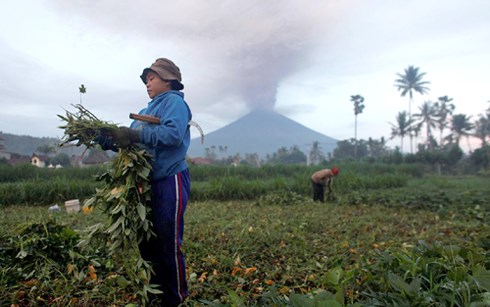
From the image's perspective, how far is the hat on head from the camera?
83.5 inches

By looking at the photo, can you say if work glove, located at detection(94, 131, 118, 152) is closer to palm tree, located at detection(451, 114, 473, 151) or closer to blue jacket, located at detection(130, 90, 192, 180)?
blue jacket, located at detection(130, 90, 192, 180)

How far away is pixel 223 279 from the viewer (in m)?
2.72

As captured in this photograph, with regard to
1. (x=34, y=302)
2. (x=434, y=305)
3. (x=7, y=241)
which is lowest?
(x=34, y=302)

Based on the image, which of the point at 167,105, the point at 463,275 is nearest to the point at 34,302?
the point at 167,105

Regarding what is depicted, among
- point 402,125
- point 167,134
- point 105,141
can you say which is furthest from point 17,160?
point 402,125

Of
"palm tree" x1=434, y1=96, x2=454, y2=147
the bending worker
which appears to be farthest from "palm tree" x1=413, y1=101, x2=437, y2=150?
the bending worker

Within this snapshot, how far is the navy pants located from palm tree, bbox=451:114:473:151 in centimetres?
5316

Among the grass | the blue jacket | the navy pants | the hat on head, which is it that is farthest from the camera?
the grass

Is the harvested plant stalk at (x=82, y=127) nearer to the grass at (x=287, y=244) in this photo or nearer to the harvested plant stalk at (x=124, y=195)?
the harvested plant stalk at (x=124, y=195)

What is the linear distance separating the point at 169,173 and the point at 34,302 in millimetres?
1296

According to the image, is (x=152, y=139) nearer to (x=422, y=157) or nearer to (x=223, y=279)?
(x=223, y=279)

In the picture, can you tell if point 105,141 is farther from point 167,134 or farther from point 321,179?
point 321,179

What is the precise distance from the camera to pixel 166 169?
2014 mm

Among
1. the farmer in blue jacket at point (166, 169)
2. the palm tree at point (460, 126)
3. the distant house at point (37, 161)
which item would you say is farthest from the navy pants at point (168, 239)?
the palm tree at point (460, 126)
